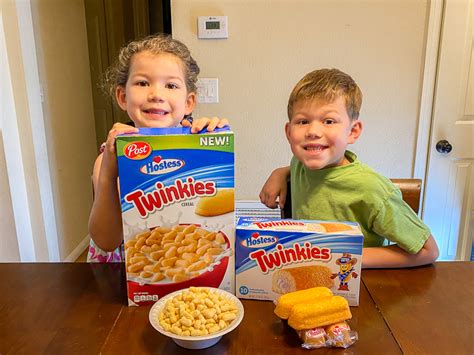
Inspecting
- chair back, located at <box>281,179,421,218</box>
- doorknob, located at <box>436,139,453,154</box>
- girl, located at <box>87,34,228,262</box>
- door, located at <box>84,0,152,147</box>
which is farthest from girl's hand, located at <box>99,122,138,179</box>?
door, located at <box>84,0,152,147</box>

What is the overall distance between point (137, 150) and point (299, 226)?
338mm

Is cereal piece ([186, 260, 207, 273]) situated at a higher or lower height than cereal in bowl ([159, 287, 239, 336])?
higher

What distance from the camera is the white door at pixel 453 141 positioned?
213 cm

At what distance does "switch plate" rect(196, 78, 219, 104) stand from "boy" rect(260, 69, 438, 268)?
1318mm

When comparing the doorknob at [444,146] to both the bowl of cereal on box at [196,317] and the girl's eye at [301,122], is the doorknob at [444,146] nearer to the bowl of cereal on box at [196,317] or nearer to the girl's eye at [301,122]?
the girl's eye at [301,122]

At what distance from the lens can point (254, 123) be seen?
2.30m

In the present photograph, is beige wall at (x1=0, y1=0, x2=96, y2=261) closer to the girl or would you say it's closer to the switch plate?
the switch plate

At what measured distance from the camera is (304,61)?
87.4 inches

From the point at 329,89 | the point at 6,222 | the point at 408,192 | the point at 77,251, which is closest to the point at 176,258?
the point at 329,89

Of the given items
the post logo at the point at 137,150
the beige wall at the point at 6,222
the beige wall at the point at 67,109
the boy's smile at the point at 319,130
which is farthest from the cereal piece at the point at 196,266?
the beige wall at the point at 67,109

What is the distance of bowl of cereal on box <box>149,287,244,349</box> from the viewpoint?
2.07 feet

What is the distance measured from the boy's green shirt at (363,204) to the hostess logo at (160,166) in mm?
454

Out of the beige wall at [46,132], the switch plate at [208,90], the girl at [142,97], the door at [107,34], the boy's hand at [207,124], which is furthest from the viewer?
the door at [107,34]

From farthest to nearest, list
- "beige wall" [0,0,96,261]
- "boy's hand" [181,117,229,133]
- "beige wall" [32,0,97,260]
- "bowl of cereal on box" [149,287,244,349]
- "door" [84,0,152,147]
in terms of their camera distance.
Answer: "door" [84,0,152,147] < "beige wall" [32,0,97,260] < "beige wall" [0,0,96,261] < "boy's hand" [181,117,229,133] < "bowl of cereal on box" [149,287,244,349]
